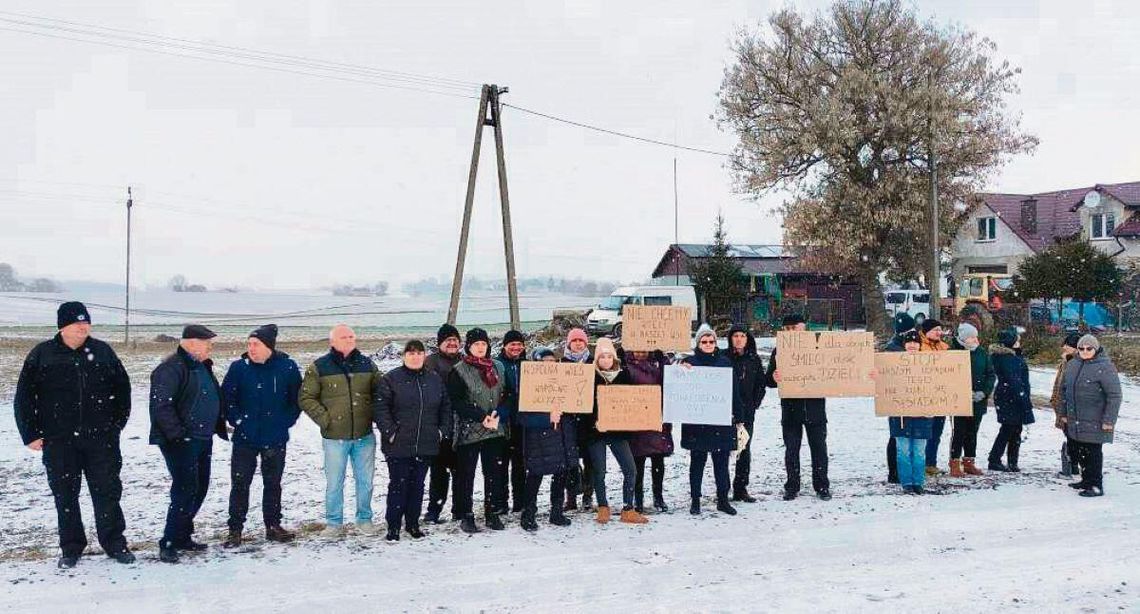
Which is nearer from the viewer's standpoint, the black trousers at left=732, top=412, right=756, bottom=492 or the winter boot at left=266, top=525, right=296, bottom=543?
the winter boot at left=266, top=525, right=296, bottom=543

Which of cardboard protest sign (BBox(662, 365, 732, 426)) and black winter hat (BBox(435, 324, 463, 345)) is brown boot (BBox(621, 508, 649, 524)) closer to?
cardboard protest sign (BBox(662, 365, 732, 426))

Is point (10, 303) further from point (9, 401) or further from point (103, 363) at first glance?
point (103, 363)

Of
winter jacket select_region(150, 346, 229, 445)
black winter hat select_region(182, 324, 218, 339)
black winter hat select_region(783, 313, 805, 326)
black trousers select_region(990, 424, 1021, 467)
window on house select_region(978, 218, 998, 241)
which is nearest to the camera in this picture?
winter jacket select_region(150, 346, 229, 445)

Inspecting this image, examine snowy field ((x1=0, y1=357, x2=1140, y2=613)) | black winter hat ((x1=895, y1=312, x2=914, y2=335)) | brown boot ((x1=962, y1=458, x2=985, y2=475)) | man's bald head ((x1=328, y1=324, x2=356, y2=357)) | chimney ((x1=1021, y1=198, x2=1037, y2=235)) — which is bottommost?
snowy field ((x1=0, y1=357, x2=1140, y2=613))

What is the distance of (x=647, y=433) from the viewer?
715cm

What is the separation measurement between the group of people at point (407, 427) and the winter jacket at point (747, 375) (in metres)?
0.02

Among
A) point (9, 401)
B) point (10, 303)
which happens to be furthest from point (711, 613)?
point (10, 303)

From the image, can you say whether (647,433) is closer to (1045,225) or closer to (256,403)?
(256,403)

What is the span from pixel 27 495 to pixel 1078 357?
10.7 m

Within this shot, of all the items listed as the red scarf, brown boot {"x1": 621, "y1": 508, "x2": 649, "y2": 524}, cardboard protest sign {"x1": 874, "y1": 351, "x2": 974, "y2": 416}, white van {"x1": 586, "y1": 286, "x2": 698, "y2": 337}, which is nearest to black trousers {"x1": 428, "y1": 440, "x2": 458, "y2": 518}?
the red scarf

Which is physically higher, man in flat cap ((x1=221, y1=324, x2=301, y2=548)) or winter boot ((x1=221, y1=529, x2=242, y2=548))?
man in flat cap ((x1=221, y1=324, x2=301, y2=548))

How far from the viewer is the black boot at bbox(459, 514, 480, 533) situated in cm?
656

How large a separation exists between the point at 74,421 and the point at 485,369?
9.87 feet

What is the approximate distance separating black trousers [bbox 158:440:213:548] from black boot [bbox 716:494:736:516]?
14.4 feet
